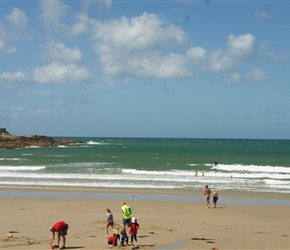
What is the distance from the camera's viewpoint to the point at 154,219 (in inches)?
826

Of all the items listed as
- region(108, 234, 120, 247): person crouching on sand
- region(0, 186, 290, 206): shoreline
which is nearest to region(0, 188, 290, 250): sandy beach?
region(0, 186, 290, 206): shoreline

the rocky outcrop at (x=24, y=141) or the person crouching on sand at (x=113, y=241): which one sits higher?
the rocky outcrop at (x=24, y=141)

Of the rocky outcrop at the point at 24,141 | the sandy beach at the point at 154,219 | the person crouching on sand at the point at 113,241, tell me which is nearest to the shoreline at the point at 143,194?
the sandy beach at the point at 154,219

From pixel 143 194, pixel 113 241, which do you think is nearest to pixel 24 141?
pixel 143 194

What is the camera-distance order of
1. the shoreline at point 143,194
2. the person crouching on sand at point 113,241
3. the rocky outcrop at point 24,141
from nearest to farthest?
1. the person crouching on sand at point 113,241
2. the shoreline at point 143,194
3. the rocky outcrop at point 24,141

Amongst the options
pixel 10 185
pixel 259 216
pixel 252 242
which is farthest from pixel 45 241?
pixel 10 185

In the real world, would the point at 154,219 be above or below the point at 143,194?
below

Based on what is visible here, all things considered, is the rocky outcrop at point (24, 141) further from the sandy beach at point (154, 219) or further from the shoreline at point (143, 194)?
the sandy beach at point (154, 219)

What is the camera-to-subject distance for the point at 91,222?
2002 cm

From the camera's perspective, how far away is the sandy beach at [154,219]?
629 inches

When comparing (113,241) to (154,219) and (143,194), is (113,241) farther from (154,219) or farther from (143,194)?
(143,194)

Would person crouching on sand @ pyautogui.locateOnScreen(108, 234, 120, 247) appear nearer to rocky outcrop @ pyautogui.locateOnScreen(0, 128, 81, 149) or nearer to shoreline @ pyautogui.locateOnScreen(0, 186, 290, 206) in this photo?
shoreline @ pyautogui.locateOnScreen(0, 186, 290, 206)

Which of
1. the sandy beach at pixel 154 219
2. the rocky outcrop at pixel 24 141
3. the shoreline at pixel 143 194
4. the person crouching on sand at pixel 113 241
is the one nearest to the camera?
the person crouching on sand at pixel 113 241

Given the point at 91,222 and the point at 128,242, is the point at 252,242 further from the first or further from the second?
the point at 91,222
